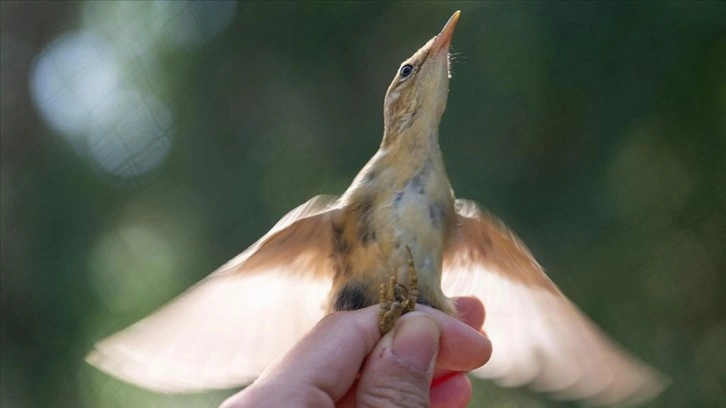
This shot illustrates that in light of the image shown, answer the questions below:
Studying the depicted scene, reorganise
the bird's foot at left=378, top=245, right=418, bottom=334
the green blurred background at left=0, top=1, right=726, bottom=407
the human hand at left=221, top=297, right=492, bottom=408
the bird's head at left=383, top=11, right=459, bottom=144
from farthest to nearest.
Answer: the green blurred background at left=0, top=1, right=726, bottom=407, the bird's head at left=383, top=11, right=459, bottom=144, the bird's foot at left=378, top=245, right=418, bottom=334, the human hand at left=221, top=297, right=492, bottom=408

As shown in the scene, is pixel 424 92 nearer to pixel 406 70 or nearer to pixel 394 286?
pixel 406 70

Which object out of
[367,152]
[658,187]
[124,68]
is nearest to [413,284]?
[367,152]

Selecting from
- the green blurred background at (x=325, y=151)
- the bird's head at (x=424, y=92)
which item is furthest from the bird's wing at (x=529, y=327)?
the green blurred background at (x=325, y=151)

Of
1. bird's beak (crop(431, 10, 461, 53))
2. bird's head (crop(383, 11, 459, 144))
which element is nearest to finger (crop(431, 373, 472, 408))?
bird's head (crop(383, 11, 459, 144))

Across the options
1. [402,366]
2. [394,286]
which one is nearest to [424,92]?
[394,286]

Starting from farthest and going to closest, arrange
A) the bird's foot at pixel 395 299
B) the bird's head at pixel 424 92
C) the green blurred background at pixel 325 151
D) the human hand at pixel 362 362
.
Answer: the green blurred background at pixel 325 151 < the bird's head at pixel 424 92 < the bird's foot at pixel 395 299 < the human hand at pixel 362 362

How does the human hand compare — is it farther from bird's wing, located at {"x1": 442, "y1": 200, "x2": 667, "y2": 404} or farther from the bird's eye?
the bird's eye

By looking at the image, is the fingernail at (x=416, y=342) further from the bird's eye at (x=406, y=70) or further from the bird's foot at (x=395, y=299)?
the bird's eye at (x=406, y=70)
